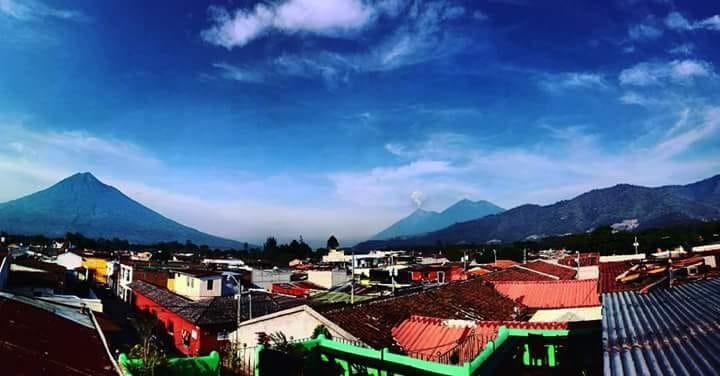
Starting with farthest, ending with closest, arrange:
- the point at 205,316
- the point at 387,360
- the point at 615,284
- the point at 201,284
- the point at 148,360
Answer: the point at 201,284, the point at 205,316, the point at 615,284, the point at 387,360, the point at 148,360

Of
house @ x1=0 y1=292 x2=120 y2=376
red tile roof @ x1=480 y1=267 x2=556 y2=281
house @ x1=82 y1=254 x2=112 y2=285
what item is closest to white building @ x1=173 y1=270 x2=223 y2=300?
house @ x1=0 y1=292 x2=120 y2=376

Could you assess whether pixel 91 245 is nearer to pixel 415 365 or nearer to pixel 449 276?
pixel 449 276

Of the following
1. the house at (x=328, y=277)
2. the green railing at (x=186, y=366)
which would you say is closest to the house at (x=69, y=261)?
the house at (x=328, y=277)

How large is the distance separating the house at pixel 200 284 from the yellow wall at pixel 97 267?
83.2 ft

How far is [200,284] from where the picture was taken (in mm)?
31219

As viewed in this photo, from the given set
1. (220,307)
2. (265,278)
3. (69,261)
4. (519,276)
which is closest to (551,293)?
(519,276)

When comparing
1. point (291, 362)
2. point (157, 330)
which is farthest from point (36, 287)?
point (291, 362)

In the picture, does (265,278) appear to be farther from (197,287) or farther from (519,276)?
(519,276)

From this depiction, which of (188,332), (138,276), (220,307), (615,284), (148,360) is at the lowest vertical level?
(188,332)

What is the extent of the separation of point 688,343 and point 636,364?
26.9 inches

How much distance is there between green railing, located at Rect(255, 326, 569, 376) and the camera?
27.2ft

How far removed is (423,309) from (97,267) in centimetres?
5087

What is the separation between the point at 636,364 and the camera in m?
3.76

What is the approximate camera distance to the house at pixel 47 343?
8.09 meters
